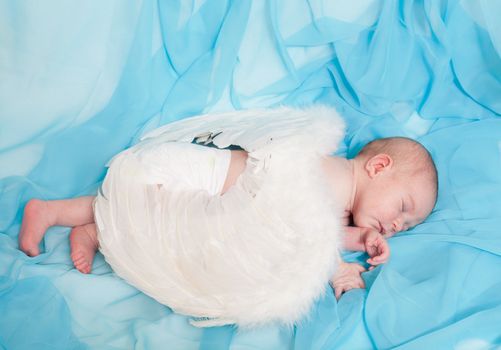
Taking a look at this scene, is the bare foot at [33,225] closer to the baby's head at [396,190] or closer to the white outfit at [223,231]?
the white outfit at [223,231]

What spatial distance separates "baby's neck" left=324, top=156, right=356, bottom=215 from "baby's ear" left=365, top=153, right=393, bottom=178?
6 centimetres

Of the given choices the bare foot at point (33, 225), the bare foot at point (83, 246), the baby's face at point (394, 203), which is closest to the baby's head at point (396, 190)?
the baby's face at point (394, 203)

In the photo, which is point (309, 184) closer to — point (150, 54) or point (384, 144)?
point (384, 144)

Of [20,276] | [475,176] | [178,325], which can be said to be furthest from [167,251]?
[475,176]

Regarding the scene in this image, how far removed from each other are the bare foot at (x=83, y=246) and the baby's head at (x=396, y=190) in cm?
75

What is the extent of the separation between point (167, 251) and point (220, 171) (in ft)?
0.92

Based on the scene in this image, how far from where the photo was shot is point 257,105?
2.03 meters

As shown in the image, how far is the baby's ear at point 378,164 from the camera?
5.58ft

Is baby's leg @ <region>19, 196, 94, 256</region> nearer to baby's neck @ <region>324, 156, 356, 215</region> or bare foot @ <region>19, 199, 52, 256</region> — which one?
bare foot @ <region>19, 199, 52, 256</region>

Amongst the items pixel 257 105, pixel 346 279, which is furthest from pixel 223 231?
pixel 257 105

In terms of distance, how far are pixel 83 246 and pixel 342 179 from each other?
2.44 ft

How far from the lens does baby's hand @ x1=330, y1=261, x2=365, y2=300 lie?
1.52 meters

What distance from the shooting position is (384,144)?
1774mm

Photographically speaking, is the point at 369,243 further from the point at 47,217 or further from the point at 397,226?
the point at 47,217
